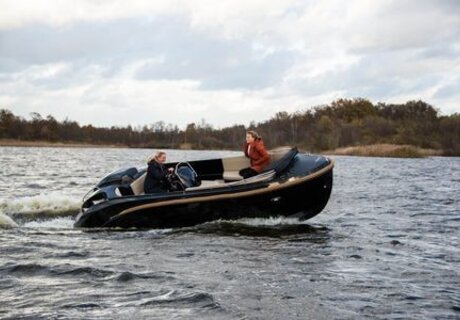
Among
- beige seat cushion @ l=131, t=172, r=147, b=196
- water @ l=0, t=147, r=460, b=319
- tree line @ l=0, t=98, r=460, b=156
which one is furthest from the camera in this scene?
tree line @ l=0, t=98, r=460, b=156

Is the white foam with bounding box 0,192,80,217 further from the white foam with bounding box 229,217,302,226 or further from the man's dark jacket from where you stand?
the white foam with bounding box 229,217,302,226

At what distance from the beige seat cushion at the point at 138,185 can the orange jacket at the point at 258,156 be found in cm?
245

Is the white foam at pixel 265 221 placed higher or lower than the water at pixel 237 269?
higher

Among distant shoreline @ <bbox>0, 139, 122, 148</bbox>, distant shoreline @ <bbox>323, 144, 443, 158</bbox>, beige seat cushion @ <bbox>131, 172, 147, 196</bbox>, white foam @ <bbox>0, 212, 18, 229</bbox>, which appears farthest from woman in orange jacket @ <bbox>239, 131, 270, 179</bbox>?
distant shoreline @ <bbox>0, 139, 122, 148</bbox>

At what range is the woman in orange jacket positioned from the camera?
42.6 feet

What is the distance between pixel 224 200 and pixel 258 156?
1.64 metres

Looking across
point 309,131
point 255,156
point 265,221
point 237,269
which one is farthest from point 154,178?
point 309,131

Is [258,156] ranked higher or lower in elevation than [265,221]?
higher

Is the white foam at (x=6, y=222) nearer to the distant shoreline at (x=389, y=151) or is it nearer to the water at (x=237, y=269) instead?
the water at (x=237, y=269)

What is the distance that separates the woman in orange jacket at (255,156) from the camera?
13.0 m

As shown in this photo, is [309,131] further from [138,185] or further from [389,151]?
[138,185]

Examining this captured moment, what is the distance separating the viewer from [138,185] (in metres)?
12.9

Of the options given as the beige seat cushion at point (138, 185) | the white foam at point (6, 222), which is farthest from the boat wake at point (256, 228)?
the white foam at point (6, 222)

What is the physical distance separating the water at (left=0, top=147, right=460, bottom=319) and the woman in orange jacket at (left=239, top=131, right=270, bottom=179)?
1.26 m
